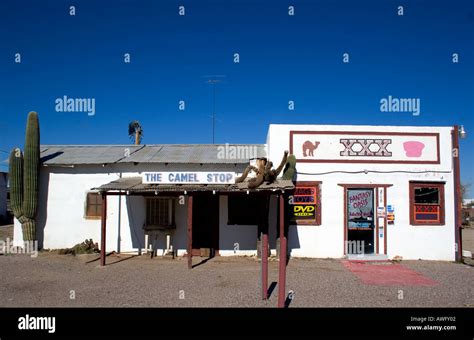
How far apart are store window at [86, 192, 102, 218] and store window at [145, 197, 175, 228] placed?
6.51ft

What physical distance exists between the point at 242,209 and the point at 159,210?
3084mm

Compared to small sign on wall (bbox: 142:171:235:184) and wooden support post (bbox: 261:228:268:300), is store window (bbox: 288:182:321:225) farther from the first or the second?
wooden support post (bbox: 261:228:268:300)

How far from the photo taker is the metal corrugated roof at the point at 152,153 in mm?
13117

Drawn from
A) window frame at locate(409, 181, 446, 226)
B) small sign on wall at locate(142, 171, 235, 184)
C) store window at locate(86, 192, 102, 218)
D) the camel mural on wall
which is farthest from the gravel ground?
the camel mural on wall

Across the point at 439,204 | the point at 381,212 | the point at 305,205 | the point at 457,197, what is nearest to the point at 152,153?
the point at 305,205

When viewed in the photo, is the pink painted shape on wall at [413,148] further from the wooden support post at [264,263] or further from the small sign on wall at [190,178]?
the wooden support post at [264,263]

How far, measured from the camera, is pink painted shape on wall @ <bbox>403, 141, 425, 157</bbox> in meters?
11.9

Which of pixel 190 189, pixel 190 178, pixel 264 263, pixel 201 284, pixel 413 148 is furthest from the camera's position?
pixel 413 148

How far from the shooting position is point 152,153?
14.3m

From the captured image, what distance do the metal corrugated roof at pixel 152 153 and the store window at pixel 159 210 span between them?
1.51 metres

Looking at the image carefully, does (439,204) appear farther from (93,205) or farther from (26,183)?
(26,183)
